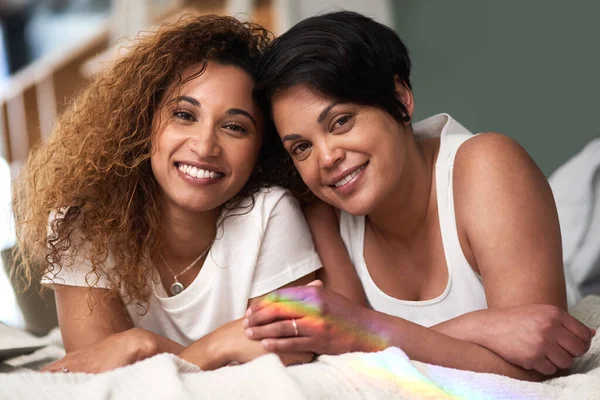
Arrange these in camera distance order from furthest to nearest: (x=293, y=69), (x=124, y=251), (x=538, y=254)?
(x=124, y=251) → (x=293, y=69) → (x=538, y=254)

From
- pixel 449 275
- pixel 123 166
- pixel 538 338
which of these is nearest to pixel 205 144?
pixel 123 166

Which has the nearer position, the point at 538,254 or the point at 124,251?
the point at 538,254

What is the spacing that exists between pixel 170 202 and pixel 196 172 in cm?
19

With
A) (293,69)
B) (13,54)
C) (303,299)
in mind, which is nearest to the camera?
(303,299)

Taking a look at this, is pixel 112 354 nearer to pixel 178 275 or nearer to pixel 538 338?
pixel 178 275

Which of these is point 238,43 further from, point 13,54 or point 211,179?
point 13,54

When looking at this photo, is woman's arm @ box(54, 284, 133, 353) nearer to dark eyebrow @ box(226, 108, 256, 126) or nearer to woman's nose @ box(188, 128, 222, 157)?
woman's nose @ box(188, 128, 222, 157)

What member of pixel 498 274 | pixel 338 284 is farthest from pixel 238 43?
pixel 498 274

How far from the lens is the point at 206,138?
159 cm

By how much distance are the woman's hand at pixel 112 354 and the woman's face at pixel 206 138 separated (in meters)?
0.34

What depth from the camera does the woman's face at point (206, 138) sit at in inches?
63.3

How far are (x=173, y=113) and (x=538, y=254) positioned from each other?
0.85 meters

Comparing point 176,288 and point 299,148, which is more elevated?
point 299,148

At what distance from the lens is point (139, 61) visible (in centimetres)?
172
